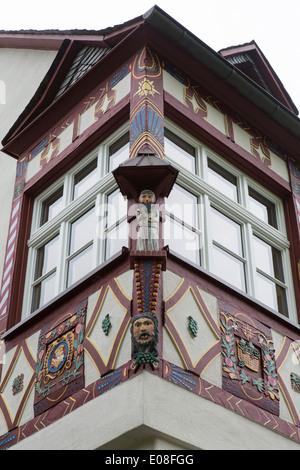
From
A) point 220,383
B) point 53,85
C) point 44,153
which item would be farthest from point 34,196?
point 220,383

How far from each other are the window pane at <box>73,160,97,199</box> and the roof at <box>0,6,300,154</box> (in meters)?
1.04

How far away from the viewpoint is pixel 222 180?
9211 mm

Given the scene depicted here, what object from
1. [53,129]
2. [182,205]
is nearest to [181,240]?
[182,205]

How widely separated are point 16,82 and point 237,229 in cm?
510

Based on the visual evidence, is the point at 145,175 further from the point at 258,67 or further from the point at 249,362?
the point at 258,67

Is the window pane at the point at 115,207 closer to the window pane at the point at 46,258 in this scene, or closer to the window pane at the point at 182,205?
the window pane at the point at 182,205

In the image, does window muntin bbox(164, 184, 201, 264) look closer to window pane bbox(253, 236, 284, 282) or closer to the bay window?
the bay window

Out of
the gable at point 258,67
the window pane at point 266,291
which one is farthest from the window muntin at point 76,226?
the gable at point 258,67

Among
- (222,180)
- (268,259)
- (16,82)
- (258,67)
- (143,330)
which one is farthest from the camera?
(16,82)

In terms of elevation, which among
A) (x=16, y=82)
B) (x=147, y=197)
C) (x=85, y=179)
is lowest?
(x=147, y=197)

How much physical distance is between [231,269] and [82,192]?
1.76 metres

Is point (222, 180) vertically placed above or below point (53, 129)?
below

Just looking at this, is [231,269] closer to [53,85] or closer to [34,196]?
[34,196]
